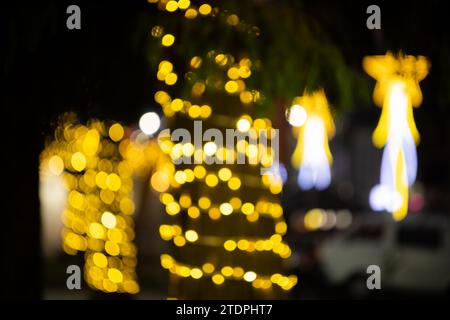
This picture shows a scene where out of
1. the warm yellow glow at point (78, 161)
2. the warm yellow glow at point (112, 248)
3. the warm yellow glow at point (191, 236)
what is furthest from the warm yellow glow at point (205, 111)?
the warm yellow glow at point (78, 161)

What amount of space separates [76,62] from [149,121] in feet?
5.98

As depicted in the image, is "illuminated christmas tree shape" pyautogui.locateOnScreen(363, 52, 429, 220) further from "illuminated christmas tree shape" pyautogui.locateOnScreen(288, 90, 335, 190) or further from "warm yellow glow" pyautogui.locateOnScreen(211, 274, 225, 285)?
"warm yellow glow" pyautogui.locateOnScreen(211, 274, 225, 285)

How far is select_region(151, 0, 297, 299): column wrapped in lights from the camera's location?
4102 millimetres

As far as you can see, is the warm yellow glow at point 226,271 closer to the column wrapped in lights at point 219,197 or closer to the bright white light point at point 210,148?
the column wrapped in lights at point 219,197

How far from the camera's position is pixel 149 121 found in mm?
6125

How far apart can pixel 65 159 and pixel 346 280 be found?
24.0ft

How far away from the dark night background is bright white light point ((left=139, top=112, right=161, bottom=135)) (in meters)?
0.83

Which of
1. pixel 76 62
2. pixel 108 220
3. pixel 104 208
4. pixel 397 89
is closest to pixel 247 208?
pixel 76 62

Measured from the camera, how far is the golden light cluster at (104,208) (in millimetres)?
7621

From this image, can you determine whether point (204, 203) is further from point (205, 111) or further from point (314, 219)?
point (314, 219)

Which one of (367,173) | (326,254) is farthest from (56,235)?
(367,173)

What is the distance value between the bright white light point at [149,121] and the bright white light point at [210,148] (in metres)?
1.72

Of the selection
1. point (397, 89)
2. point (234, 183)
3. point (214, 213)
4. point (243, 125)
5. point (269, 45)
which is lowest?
point (214, 213)

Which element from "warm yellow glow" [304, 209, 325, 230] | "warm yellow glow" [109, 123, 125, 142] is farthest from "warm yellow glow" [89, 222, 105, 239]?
"warm yellow glow" [304, 209, 325, 230]
